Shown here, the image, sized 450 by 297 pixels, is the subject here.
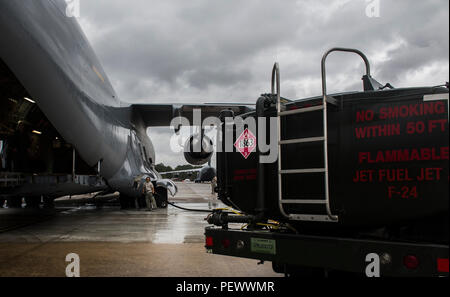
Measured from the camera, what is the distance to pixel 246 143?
3896 mm

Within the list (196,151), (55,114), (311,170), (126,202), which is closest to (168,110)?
(196,151)

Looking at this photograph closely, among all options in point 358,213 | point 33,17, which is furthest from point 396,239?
point 33,17

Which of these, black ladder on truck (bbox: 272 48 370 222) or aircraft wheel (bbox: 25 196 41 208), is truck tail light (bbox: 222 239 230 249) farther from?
aircraft wheel (bbox: 25 196 41 208)

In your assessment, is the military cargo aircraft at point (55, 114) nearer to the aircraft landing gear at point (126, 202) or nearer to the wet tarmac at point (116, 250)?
the aircraft landing gear at point (126, 202)

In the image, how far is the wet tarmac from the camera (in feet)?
16.7

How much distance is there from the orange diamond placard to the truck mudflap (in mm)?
816

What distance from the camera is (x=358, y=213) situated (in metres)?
3.11

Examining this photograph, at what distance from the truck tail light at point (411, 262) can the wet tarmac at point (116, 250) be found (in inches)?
94.1

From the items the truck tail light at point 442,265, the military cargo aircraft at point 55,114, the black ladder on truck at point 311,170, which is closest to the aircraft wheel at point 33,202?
the military cargo aircraft at point 55,114

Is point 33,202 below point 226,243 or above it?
below

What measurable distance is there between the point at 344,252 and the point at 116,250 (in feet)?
15.1

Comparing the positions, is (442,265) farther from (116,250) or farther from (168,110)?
(168,110)
